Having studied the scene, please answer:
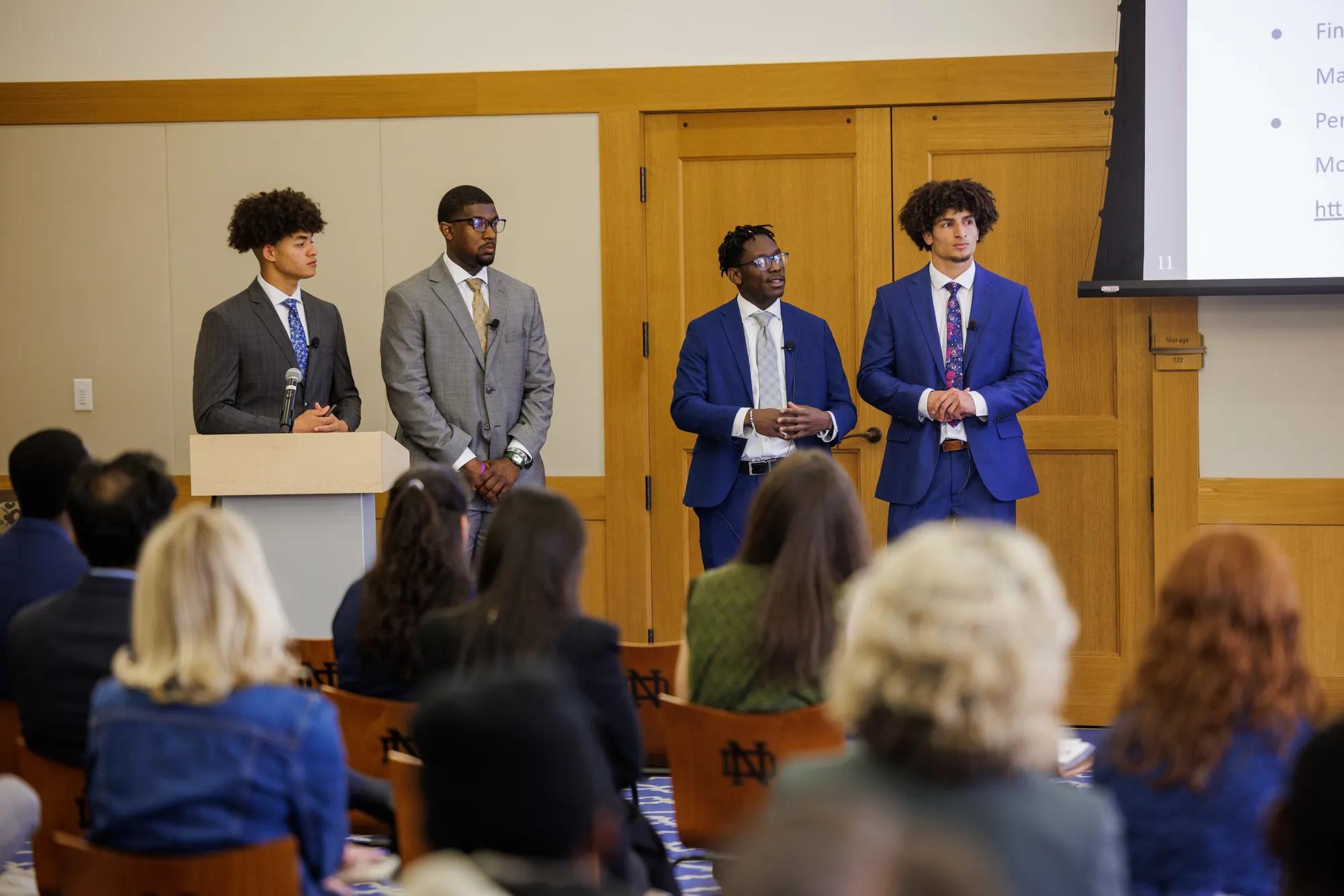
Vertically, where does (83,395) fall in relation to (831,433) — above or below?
above

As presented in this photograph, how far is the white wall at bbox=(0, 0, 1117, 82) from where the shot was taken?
19.1ft

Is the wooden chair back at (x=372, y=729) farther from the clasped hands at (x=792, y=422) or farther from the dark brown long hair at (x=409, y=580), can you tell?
the clasped hands at (x=792, y=422)

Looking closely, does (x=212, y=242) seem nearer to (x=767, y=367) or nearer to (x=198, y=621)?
(x=767, y=367)

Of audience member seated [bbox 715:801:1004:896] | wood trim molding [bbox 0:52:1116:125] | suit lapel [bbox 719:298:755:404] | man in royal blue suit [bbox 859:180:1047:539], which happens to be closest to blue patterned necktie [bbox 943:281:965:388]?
man in royal blue suit [bbox 859:180:1047:539]

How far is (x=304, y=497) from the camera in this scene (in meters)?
4.16

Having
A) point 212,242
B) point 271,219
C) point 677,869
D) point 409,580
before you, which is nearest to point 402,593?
point 409,580

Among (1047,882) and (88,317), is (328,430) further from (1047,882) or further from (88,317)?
(1047,882)

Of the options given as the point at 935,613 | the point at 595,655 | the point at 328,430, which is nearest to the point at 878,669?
the point at 935,613

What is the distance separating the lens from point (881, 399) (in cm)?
495

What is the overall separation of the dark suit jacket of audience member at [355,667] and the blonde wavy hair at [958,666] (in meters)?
1.66

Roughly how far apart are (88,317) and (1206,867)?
5.59m

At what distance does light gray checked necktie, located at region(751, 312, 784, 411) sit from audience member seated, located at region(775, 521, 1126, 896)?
3.68 meters

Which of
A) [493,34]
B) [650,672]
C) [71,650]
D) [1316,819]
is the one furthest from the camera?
[493,34]

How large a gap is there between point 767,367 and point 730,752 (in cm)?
275
